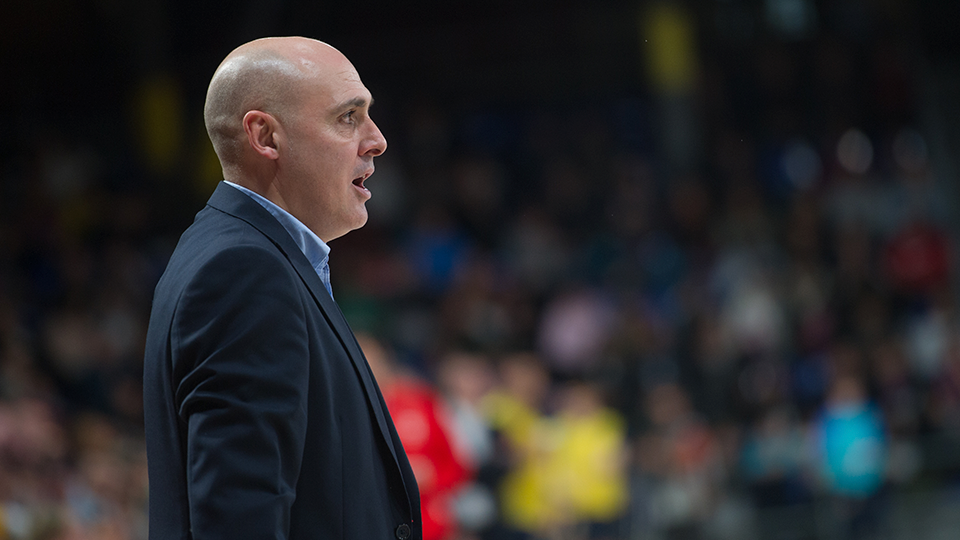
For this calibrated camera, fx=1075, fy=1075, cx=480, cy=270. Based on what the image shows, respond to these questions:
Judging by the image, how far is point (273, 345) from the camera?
151 cm

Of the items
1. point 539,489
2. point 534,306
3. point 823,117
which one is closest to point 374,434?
point 539,489

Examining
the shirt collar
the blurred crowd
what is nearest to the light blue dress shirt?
the shirt collar

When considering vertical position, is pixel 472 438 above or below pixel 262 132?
above

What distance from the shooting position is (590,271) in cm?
880

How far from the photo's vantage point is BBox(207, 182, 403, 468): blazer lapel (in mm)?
1674

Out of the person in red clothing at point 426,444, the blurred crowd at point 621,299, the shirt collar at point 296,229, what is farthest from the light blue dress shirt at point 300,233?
the person in red clothing at point 426,444

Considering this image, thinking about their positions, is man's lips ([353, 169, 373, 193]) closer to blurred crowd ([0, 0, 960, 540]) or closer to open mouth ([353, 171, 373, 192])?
open mouth ([353, 171, 373, 192])

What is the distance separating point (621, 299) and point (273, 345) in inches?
274

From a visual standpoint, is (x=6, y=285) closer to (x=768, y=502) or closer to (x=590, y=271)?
(x=590, y=271)

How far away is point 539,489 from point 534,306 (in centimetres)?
214

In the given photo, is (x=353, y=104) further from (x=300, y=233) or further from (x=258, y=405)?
(x=258, y=405)

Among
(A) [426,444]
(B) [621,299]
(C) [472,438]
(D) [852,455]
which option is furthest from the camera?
(B) [621,299]

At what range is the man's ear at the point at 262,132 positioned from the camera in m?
1.73

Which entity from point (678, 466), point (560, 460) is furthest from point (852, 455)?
point (560, 460)
